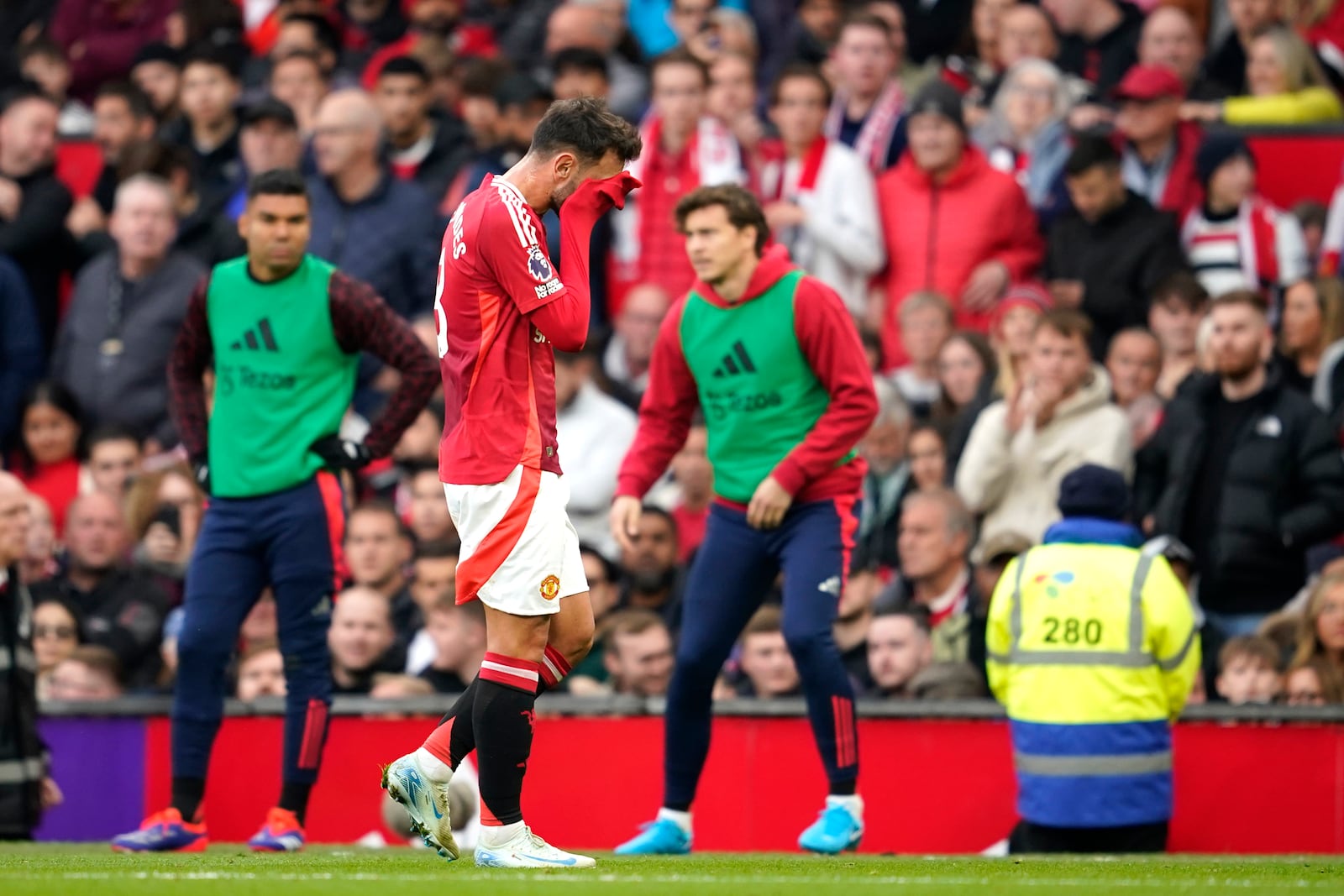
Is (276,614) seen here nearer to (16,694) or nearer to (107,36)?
(16,694)

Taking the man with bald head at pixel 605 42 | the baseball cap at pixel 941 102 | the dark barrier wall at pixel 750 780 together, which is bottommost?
the dark barrier wall at pixel 750 780

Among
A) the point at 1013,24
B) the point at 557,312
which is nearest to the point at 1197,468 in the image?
the point at 1013,24

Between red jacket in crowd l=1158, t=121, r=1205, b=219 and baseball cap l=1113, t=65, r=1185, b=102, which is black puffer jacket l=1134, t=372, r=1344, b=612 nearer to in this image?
red jacket in crowd l=1158, t=121, r=1205, b=219

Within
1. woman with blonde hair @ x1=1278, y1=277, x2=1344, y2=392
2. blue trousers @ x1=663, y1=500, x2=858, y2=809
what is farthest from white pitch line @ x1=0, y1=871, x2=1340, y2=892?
woman with blonde hair @ x1=1278, y1=277, x2=1344, y2=392

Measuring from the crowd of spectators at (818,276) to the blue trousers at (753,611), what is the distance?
187 cm

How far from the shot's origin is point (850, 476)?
8.99 m

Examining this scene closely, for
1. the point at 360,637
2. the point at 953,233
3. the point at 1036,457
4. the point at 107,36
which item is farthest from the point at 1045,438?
the point at 107,36

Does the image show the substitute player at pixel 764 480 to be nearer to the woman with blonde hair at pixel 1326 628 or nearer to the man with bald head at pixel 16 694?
the woman with blonde hair at pixel 1326 628

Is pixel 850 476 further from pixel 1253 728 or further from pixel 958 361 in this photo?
pixel 958 361

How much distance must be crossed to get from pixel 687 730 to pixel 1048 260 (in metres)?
5.47

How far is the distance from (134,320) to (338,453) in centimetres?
504

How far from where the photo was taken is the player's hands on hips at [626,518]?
9031 mm

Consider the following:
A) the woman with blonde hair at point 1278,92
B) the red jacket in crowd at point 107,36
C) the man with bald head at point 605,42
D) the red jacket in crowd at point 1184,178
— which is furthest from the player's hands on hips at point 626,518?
the red jacket in crowd at point 107,36

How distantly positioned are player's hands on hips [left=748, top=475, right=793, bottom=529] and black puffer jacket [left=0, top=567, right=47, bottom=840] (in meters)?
3.49
